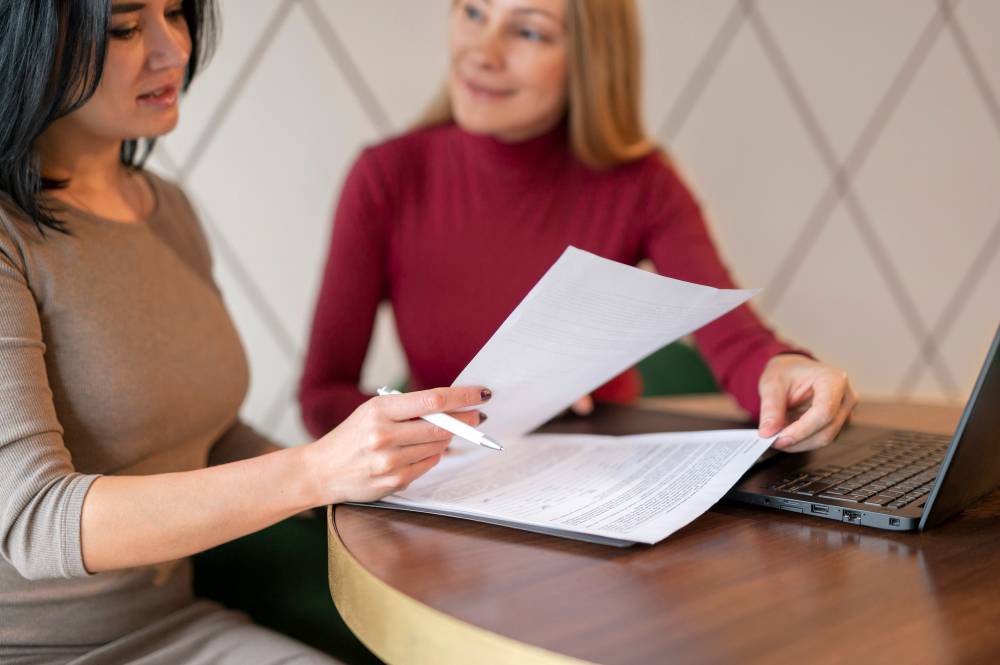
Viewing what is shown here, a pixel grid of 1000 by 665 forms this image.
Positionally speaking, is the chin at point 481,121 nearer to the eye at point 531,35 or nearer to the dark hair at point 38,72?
the eye at point 531,35

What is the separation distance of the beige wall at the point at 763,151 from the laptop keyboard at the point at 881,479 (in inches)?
39.4

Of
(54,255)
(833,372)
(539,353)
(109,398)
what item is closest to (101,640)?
(109,398)

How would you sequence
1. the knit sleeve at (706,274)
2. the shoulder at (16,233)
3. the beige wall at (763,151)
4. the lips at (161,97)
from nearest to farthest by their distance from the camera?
the shoulder at (16,233) → the lips at (161,97) → the knit sleeve at (706,274) → the beige wall at (763,151)

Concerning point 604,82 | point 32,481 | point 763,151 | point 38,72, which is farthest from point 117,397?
point 763,151

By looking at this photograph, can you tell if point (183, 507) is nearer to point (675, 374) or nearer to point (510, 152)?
point (510, 152)

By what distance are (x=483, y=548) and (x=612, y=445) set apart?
0.24 metres

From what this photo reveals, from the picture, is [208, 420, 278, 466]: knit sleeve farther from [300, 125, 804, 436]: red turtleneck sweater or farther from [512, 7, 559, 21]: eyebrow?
[512, 7, 559, 21]: eyebrow

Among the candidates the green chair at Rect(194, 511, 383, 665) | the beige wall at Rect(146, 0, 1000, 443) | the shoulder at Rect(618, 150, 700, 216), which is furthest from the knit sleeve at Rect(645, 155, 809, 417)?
the beige wall at Rect(146, 0, 1000, 443)

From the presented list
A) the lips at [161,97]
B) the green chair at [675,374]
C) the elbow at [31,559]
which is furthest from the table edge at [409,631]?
the green chair at [675,374]

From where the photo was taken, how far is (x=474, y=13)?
997 mm

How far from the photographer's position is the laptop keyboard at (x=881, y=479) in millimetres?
546

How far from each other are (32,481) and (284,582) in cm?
37

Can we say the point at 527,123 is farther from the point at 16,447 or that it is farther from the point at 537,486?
the point at 16,447

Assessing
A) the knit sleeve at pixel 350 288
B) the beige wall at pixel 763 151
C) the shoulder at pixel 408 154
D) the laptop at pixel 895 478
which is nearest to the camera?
the laptop at pixel 895 478
